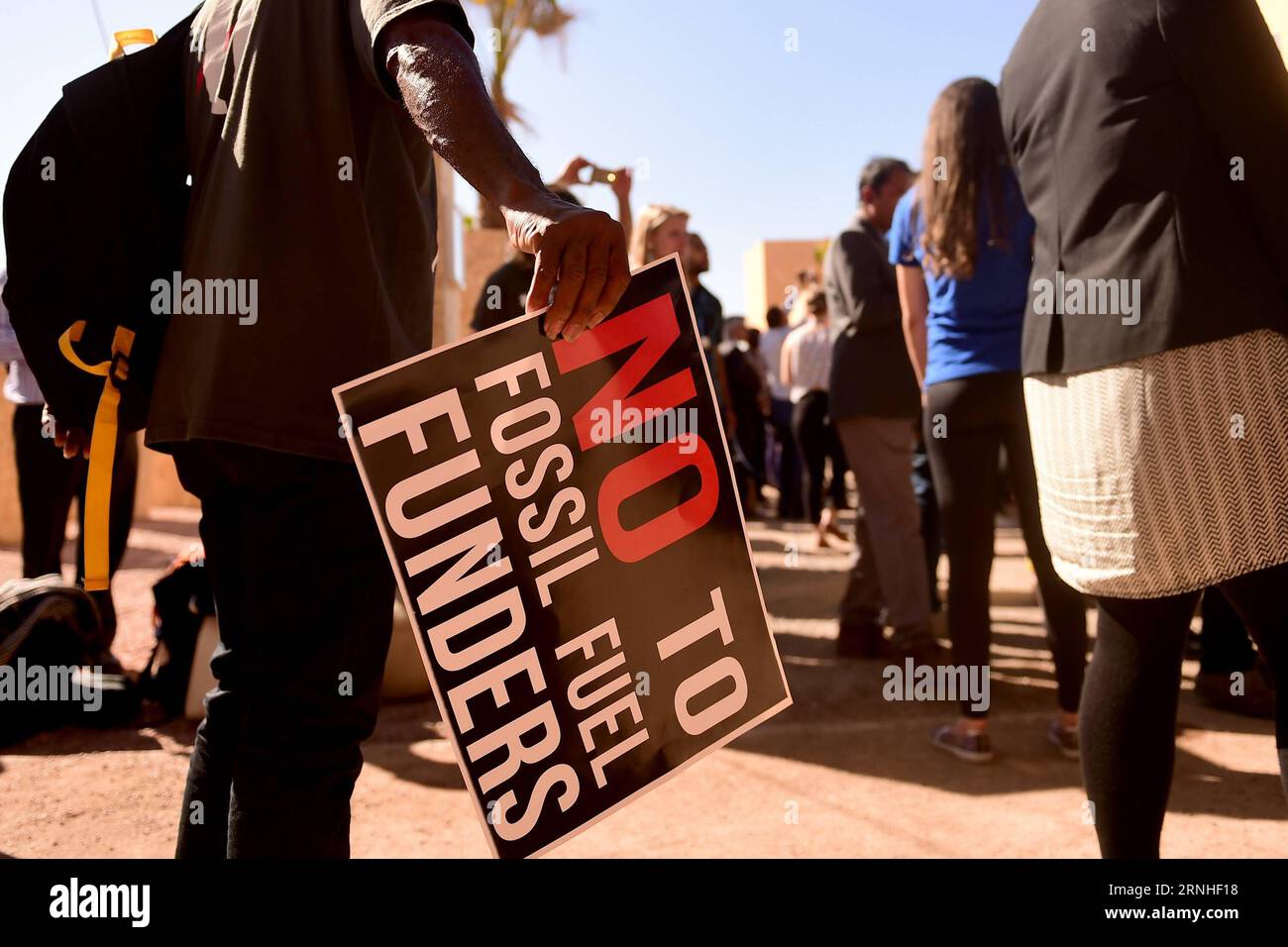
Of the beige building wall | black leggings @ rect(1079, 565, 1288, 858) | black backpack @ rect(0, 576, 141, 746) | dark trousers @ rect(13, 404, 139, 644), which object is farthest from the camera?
the beige building wall

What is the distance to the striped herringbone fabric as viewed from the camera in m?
1.55

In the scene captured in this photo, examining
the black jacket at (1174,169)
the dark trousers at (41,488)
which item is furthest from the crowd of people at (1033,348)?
the dark trousers at (41,488)

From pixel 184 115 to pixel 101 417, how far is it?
497mm

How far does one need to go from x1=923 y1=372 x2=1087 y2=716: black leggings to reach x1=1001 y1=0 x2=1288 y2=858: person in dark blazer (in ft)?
3.95

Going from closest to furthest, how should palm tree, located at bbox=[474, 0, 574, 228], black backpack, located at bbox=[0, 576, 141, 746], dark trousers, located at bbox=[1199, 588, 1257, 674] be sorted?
black backpack, located at bbox=[0, 576, 141, 746] < dark trousers, located at bbox=[1199, 588, 1257, 674] < palm tree, located at bbox=[474, 0, 574, 228]

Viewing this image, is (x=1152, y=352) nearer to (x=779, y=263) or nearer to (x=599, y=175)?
(x=599, y=175)

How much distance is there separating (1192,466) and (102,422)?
1706mm

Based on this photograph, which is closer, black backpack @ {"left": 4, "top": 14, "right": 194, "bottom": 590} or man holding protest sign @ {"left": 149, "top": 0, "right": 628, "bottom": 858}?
man holding protest sign @ {"left": 149, "top": 0, "right": 628, "bottom": 858}

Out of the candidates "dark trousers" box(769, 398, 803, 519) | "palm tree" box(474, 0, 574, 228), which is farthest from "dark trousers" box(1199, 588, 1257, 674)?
"palm tree" box(474, 0, 574, 228)

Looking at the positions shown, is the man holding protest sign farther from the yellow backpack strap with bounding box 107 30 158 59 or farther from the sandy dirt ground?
the sandy dirt ground

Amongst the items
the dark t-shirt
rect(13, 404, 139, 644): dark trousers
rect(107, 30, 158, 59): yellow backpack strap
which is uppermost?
rect(107, 30, 158, 59): yellow backpack strap

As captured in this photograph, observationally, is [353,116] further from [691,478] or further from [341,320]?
[691,478]

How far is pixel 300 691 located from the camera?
1357 mm
